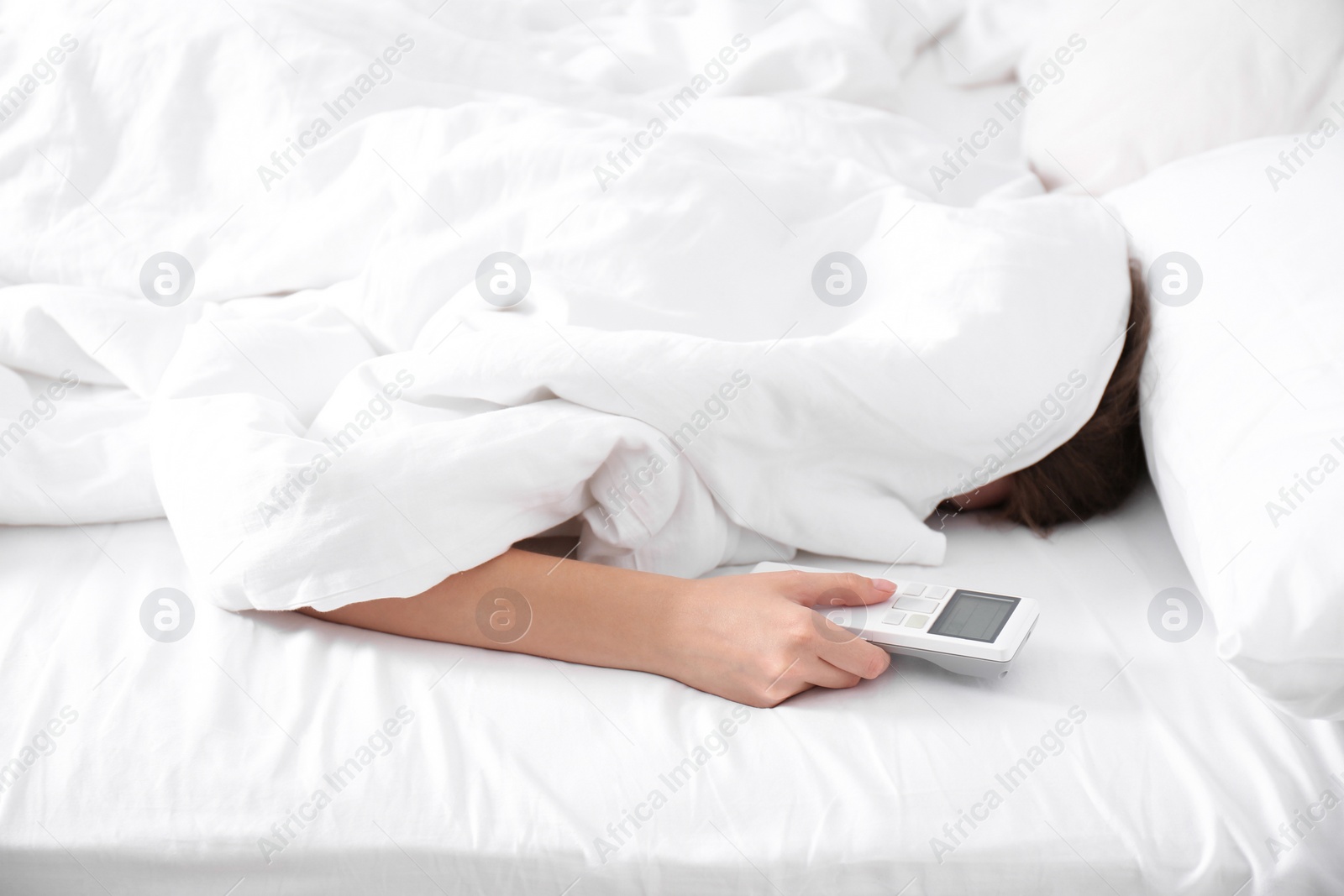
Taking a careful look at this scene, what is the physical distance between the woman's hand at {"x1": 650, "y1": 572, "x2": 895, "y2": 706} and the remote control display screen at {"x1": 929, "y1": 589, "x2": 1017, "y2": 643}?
4cm

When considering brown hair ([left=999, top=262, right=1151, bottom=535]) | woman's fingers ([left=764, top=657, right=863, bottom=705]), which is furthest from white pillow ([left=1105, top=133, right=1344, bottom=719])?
woman's fingers ([left=764, top=657, right=863, bottom=705])

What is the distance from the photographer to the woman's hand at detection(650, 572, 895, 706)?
2.12 feet

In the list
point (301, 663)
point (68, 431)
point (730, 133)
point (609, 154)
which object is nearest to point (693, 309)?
point (609, 154)

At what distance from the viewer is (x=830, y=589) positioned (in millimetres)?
696

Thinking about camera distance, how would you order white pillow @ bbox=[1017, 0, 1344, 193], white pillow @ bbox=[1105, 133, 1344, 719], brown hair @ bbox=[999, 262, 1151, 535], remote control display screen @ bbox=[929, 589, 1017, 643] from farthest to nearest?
white pillow @ bbox=[1017, 0, 1344, 193]
brown hair @ bbox=[999, 262, 1151, 535]
remote control display screen @ bbox=[929, 589, 1017, 643]
white pillow @ bbox=[1105, 133, 1344, 719]

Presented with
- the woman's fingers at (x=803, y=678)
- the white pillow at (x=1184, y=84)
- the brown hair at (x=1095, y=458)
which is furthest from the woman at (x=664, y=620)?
the white pillow at (x=1184, y=84)

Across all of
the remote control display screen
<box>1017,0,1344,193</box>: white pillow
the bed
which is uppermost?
<box>1017,0,1344,193</box>: white pillow

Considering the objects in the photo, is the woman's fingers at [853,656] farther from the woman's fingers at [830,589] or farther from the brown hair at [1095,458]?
the brown hair at [1095,458]

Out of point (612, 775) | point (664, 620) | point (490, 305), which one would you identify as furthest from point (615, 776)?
point (490, 305)

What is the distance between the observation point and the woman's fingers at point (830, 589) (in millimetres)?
693

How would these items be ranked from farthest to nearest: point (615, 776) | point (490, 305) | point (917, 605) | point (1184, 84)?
point (1184, 84), point (490, 305), point (917, 605), point (615, 776)

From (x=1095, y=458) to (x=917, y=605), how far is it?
0.85ft

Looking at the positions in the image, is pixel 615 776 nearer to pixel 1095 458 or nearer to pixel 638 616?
pixel 638 616

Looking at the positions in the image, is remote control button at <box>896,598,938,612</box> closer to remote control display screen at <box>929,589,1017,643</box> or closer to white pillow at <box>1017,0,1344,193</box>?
remote control display screen at <box>929,589,1017,643</box>
